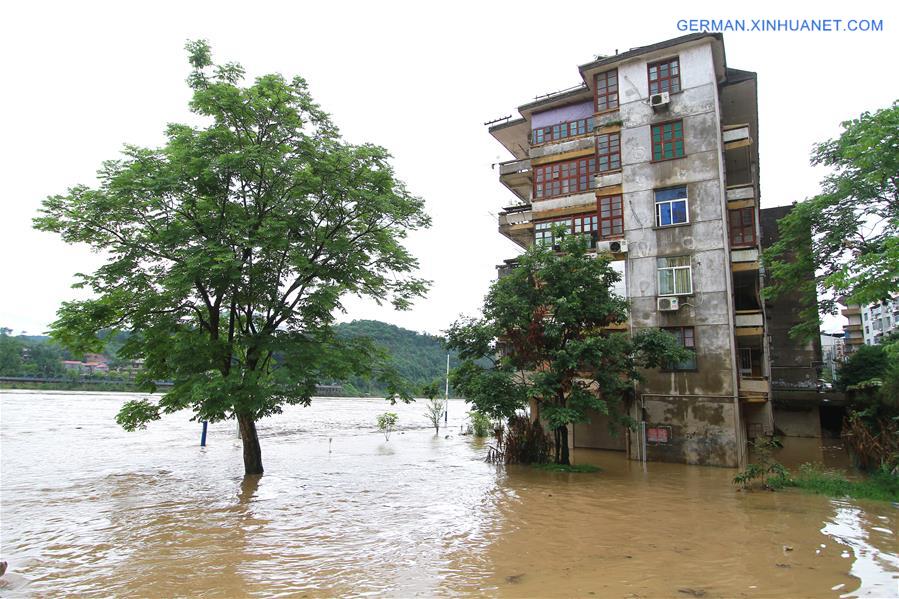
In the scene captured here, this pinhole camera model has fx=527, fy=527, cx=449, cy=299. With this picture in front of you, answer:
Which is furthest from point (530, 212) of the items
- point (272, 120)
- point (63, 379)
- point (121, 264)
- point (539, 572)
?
point (63, 379)

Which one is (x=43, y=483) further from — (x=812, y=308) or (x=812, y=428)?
(x=812, y=428)

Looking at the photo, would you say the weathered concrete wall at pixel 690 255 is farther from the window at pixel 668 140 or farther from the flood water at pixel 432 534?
the flood water at pixel 432 534

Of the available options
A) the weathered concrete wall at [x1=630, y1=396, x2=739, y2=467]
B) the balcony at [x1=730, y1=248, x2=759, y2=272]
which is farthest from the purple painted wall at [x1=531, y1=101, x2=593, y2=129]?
the weathered concrete wall at [x1=630, y1=396, x2=739, y2=467]

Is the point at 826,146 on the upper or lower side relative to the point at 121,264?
upper

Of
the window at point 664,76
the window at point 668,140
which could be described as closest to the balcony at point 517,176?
the window at point 668,140

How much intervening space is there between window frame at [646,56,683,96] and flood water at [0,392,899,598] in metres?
13.9

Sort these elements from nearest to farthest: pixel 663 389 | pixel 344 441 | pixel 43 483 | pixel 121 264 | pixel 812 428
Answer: pixel 121 264, pixel 43 483, pixel 663 389, pixel 812 428, pixel 344 441

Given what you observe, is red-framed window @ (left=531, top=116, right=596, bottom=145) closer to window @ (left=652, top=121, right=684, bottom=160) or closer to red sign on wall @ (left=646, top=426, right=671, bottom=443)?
window @ (left=652, top=121, right=684, bottom=160)

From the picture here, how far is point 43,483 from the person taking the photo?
623 inches

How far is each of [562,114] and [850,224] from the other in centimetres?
1190

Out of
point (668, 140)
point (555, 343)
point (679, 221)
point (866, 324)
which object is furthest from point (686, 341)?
point (866, 324)

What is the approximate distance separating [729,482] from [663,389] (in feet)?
14.7

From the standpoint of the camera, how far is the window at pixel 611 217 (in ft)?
67.4

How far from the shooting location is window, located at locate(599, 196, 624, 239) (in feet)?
67.4
